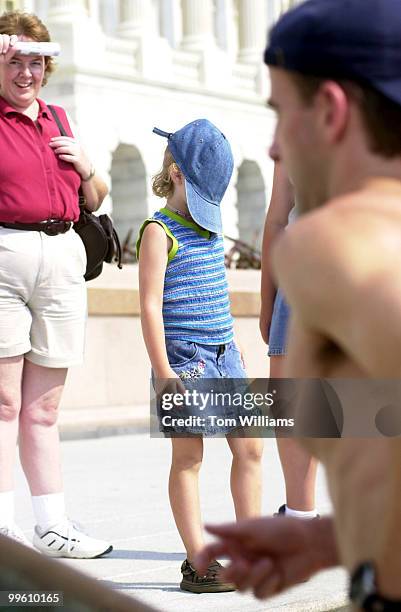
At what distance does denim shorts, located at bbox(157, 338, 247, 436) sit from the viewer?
4.25m

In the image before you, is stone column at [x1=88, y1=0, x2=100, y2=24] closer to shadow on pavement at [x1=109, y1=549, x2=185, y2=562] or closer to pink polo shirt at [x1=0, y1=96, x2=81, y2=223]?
pink polo shirt at [x1=0, y1=96, x2=81, y2=223]

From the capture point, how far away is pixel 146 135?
42750 millimetres

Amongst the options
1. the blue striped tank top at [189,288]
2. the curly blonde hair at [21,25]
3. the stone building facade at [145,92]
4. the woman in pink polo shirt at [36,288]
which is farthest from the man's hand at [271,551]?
the stone building facade at [145,92]

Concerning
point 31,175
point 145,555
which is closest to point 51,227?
point 31,175

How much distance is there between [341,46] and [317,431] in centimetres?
40

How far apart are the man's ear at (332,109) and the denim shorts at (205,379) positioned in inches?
111

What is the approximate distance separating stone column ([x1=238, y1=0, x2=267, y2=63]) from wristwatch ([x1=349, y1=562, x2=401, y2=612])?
182 feet

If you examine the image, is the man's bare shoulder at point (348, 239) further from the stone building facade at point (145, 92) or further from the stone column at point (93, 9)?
the stone column at point (93, 9)

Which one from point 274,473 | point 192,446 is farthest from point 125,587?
point 274,473

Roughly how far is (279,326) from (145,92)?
3848 cm

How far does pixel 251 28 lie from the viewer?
187 feet

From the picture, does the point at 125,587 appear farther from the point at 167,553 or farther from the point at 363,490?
the point at 363,490

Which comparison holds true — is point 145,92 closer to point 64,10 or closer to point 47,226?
point 64,10

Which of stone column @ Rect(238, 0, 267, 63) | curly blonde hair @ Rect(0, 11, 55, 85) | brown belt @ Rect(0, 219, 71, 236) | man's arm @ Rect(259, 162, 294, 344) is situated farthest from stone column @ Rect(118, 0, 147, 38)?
man's arm @ Rect(259, 162, 294, 344)
